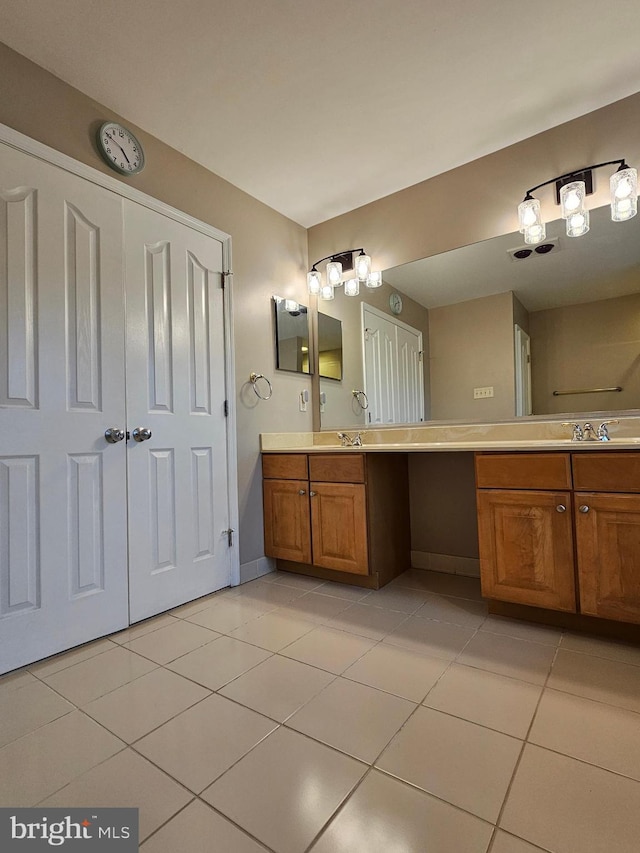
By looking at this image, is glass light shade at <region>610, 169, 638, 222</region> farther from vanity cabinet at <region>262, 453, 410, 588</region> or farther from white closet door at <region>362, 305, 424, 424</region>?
vanity cabinet at <region>262, 453, 410, 588</region>

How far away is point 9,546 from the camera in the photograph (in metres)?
1.58

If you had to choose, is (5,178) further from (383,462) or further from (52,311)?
(383,462)

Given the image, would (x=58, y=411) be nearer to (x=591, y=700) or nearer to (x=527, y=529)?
(x=527, y=529)

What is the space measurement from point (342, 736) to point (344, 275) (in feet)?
8.72

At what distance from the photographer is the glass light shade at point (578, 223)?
2.09 m

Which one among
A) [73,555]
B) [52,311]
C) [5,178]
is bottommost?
[73,555]

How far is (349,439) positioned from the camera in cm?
288

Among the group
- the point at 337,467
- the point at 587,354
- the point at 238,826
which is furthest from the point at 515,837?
the point at 587,354

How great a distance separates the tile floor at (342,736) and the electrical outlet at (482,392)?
1.18m

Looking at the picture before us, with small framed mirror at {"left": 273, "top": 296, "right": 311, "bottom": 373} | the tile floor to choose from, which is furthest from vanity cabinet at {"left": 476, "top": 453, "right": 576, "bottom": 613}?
small framed mirror at {"left": 273, "top": 296, "right": 311, "bottom": 373}

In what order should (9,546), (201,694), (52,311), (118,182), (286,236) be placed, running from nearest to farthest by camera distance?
(201,694) → (9,546) → (52,311) → (118,182) → (286,236)

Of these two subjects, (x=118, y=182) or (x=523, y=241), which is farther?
(x=523, y=241)

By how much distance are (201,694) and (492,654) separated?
3.50ft

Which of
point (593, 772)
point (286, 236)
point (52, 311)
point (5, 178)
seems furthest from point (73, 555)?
point (286, 236)
